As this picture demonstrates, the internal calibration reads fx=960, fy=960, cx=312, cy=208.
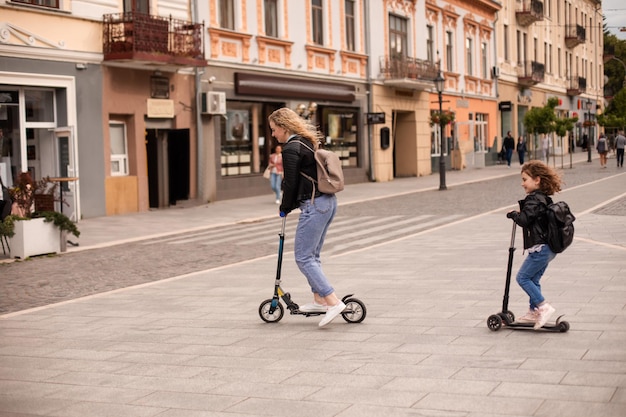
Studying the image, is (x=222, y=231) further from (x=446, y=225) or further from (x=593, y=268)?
(x=593, y=268)

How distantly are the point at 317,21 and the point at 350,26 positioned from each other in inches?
104

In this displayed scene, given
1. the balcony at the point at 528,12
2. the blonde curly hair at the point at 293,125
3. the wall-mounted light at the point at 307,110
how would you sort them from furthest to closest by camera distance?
the balcony at the point at 528,12
the wall-mounted light at the point at 307,110
the blonde curly hair at the point at 293,125

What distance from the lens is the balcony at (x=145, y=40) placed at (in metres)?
21.5

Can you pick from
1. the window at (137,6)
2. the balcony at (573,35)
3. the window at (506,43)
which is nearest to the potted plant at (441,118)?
the window at (137,6)

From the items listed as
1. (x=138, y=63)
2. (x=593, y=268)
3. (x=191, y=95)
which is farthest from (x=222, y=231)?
(x=593, y=268)

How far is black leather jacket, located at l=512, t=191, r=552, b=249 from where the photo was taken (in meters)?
7.05

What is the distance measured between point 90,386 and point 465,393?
2348mm

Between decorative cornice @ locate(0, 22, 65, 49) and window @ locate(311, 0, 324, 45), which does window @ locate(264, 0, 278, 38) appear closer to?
window @ locate(311, 0, 324, 45)

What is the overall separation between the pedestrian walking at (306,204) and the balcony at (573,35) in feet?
198

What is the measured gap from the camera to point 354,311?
784 cm

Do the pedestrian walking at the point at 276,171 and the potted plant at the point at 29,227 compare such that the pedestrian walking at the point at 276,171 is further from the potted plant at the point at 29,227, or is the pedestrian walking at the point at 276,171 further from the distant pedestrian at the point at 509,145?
the distant pedestrian at the point at 509,145

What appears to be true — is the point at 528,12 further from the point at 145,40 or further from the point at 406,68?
the point at 145,40

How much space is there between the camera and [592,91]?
247ft

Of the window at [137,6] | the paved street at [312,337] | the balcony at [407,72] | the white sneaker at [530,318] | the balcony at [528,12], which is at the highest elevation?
the balcony at [528,12]
